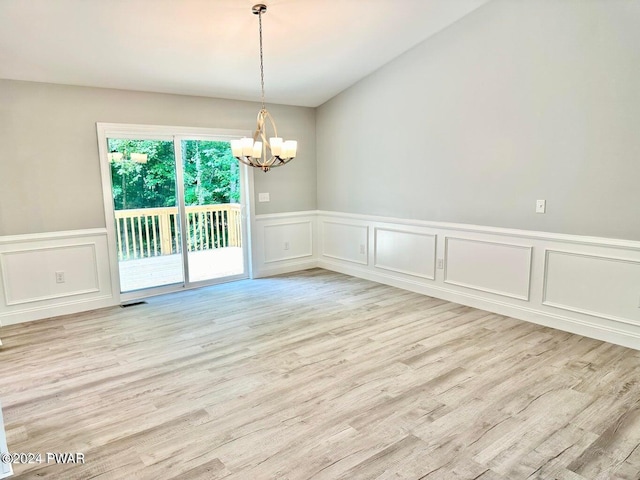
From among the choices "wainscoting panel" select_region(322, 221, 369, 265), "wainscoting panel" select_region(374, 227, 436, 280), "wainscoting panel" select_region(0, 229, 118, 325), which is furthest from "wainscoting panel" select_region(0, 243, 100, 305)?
"wainscoting panel" select_region(374, 227, 436, 280)

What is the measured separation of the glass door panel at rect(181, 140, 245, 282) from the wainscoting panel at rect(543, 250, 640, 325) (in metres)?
3.92

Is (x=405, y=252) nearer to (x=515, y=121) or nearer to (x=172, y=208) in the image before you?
(x=515, y=121)

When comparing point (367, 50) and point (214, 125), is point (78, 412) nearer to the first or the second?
point (214, 125)

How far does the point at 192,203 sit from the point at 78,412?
3138mm

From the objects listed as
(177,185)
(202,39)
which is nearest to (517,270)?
(202,39)

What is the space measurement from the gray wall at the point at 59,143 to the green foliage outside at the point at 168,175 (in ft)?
0.87

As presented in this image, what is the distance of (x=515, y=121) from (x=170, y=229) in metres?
4.14

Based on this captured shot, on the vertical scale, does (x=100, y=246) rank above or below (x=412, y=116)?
below

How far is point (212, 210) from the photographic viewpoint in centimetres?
551

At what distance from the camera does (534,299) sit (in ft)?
12.8

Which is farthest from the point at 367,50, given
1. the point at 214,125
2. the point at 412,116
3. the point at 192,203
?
the point at 192,203

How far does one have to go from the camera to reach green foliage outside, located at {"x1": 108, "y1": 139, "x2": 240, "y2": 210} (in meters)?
4.73

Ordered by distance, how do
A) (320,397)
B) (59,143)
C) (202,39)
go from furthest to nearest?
1. (59,143)
2. (202,39)
3. (320,397)

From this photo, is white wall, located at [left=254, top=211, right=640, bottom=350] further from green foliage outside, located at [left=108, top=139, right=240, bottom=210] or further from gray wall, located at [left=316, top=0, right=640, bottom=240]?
green foliage outside, located at [left=108, top=139, right=240, bottom=210]
